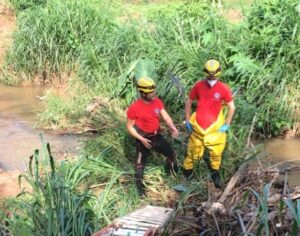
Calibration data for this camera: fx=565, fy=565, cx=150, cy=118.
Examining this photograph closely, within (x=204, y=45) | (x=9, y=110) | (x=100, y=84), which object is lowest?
(x=9, y=110)

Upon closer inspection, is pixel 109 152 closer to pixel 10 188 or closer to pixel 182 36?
pixel 10 188

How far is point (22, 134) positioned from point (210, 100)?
456cm

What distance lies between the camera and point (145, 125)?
5969 millimetres

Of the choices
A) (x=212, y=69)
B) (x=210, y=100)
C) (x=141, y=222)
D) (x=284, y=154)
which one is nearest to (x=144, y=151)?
(x=210, y=100)

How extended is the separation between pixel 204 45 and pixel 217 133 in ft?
13.4

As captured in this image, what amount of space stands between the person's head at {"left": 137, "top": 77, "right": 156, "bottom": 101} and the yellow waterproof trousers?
0.55 meters

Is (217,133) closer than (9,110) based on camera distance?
Yes

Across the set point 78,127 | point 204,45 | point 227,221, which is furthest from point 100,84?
point 227,221

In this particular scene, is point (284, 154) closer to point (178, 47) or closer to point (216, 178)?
point (216, 178)

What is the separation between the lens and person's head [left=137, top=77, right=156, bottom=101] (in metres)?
5.65

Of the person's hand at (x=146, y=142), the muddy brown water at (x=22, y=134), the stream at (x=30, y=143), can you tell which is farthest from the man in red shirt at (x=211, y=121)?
the muddy brown water at (x=22, y=134)

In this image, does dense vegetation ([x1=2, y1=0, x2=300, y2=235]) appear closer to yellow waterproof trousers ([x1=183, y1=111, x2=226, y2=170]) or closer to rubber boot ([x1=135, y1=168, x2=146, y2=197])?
rubber boot ([x1=135, y1=168, x2=146, y2=197])

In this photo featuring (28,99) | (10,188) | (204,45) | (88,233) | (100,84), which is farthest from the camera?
(28,99)

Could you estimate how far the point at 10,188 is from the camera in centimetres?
646
